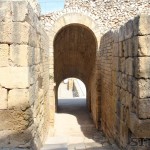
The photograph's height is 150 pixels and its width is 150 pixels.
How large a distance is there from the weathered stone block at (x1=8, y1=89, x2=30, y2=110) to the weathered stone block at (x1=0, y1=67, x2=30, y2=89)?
9 cm

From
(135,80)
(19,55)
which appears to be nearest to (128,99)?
(135,80)

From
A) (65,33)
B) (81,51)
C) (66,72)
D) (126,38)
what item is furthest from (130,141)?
(66,72)

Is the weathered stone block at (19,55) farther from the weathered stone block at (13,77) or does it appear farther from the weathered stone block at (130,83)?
the weathered stone block at (130,83)

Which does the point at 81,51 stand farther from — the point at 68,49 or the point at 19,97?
the point at 19,97

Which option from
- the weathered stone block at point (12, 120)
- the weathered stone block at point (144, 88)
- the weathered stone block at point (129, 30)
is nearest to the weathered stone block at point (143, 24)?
the weathered stone block at point (129, 30)

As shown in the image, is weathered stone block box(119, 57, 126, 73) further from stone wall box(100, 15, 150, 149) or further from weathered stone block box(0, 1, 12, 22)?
weathered stone block box(0, 1, 12, 22)

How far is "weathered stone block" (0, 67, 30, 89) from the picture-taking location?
15.9ft

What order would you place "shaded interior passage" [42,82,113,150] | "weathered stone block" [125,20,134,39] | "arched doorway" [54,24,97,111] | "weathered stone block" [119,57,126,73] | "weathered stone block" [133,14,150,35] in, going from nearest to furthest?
1. "weathered stone block" [133,14,150,35]
2. "weathered stone block" [125,20,134,39]
3. "weathered stone block" [119,57,126,73]
4. "shaded interior passage" [42,82,113,150]
5. "arched doorway" [54,24,97,111]

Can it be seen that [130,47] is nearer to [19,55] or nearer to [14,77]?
[19,55]

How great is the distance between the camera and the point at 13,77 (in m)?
4.84

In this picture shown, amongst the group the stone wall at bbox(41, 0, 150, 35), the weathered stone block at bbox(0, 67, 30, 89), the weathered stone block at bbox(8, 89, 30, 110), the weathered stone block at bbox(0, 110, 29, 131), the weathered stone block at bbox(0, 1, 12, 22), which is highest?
the stone wall at bbox(41, 0, 150, 35)

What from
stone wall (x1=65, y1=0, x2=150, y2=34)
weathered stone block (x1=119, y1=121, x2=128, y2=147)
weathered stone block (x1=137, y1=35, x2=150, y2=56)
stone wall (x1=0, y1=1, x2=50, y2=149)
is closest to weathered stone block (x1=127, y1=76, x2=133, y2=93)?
weathered stone block (x1=137, y1=35, x2=150, y2=56)

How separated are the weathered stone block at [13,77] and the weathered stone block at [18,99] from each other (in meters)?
0.09

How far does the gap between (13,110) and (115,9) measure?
9128mm
